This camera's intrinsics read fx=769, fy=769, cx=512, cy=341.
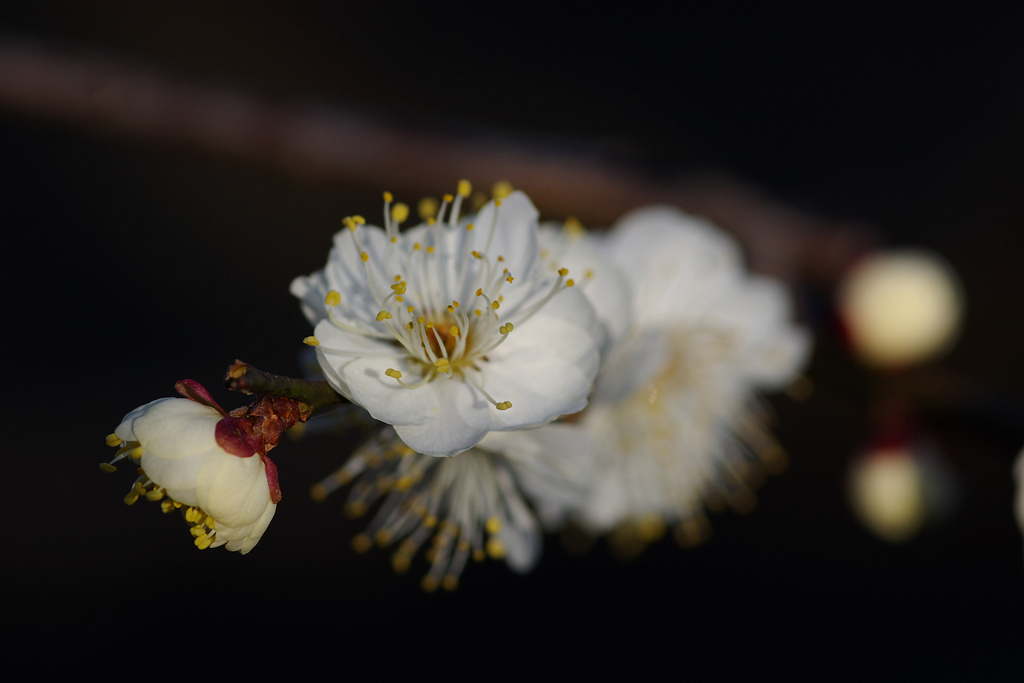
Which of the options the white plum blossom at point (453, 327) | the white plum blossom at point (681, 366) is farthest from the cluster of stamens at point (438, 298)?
the white plum blossom at point (681, 366)

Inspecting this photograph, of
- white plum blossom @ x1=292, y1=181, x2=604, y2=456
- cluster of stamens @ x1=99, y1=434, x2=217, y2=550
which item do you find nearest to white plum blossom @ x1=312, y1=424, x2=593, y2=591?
white plum blossom @ x1=292, y1=181, x2=604, y2=456

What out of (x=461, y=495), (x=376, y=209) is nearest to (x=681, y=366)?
(x=461, y=495)

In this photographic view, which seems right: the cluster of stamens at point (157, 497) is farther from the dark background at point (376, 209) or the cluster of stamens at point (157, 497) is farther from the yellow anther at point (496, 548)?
the dark background at point (376, 209)

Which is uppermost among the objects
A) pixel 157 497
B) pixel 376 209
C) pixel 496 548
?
pixel 157 497

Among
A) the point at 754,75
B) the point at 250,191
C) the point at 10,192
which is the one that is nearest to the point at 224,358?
the point at 250,191

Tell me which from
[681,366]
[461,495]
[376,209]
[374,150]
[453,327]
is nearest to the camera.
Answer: [453,327]

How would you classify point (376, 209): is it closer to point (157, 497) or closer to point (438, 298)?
point (438, 298)
